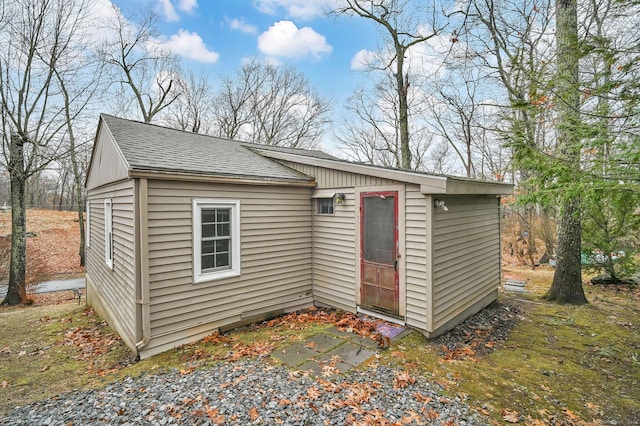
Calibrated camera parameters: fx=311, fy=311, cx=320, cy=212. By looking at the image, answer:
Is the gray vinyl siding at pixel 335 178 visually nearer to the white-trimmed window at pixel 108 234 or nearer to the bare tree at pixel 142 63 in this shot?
the white-trimmed window at pixel 108 234

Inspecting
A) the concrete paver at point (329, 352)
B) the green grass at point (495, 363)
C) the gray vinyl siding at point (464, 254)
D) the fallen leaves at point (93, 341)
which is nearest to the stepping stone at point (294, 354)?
the concrete paver at point (329, 352)

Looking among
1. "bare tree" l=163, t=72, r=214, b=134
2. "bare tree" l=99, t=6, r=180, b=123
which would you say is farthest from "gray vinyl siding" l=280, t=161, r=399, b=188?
"bare tree" l=163, t=72, r=214, b=134

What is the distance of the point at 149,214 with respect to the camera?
15.4ft

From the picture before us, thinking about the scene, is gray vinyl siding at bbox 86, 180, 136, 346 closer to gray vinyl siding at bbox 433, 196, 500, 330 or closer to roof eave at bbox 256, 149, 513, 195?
roof eave at bbox 256, 149, 513, 195

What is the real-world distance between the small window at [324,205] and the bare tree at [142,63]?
16319mm

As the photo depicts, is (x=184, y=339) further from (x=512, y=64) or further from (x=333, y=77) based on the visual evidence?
(x=333, y=77)

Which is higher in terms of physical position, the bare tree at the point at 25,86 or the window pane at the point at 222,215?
the bare tree at the point at 25,86

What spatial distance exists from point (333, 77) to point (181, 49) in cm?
969

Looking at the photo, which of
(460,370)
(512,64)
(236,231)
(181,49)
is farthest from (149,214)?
(181,49)

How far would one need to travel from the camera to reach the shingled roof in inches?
196

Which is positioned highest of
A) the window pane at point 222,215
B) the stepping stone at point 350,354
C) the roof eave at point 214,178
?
the roof eave at point 214,178

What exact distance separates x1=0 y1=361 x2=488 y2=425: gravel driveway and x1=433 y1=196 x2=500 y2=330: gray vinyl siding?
190cm

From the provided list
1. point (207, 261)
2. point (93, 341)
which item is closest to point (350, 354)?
point (207, 261)

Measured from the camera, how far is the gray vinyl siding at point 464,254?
5.28 m
